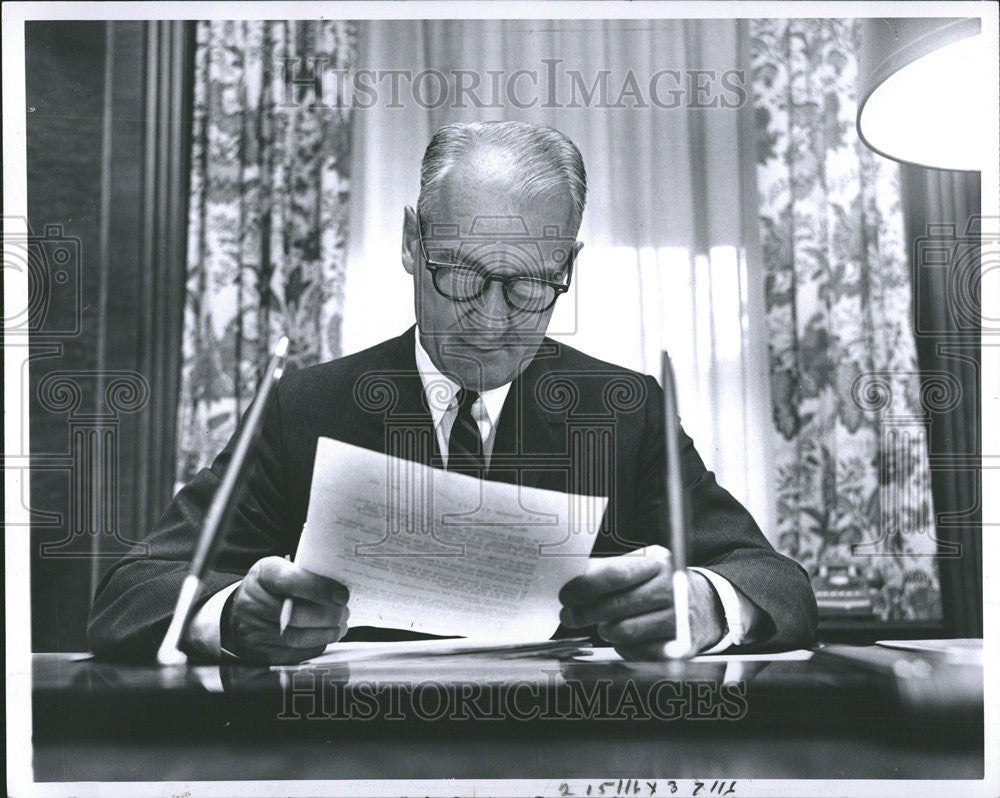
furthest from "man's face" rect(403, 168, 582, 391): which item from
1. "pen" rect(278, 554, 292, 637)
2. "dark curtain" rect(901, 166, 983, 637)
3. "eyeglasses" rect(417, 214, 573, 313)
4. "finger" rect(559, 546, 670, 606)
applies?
"dark curtain" rect(901, 166, 983, 637)

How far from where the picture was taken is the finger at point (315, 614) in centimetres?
140

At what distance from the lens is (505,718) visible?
1.45 metres

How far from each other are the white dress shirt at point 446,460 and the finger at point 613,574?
0.19ft

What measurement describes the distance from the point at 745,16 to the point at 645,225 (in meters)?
0.37

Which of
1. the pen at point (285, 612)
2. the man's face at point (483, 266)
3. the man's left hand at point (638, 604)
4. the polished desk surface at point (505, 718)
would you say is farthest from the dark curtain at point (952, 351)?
the pen at point (285, 612)

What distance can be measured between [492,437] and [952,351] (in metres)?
0.73

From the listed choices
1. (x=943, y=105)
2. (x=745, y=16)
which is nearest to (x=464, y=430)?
(x=745, y=16)

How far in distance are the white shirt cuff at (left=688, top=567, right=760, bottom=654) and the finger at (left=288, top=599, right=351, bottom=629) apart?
0.52 metres

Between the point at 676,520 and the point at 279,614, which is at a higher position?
the point at 676,520

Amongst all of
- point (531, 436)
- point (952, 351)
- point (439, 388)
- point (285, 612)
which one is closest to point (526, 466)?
point (531, 436)

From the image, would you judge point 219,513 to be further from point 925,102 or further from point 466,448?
point 925,102

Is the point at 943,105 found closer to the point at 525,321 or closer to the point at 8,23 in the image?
the point at 525,321

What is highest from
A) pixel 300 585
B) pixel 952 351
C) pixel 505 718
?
pixel 952 351

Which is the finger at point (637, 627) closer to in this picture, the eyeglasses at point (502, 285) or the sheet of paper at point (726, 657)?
the sheet of paper at point (726, 657)
